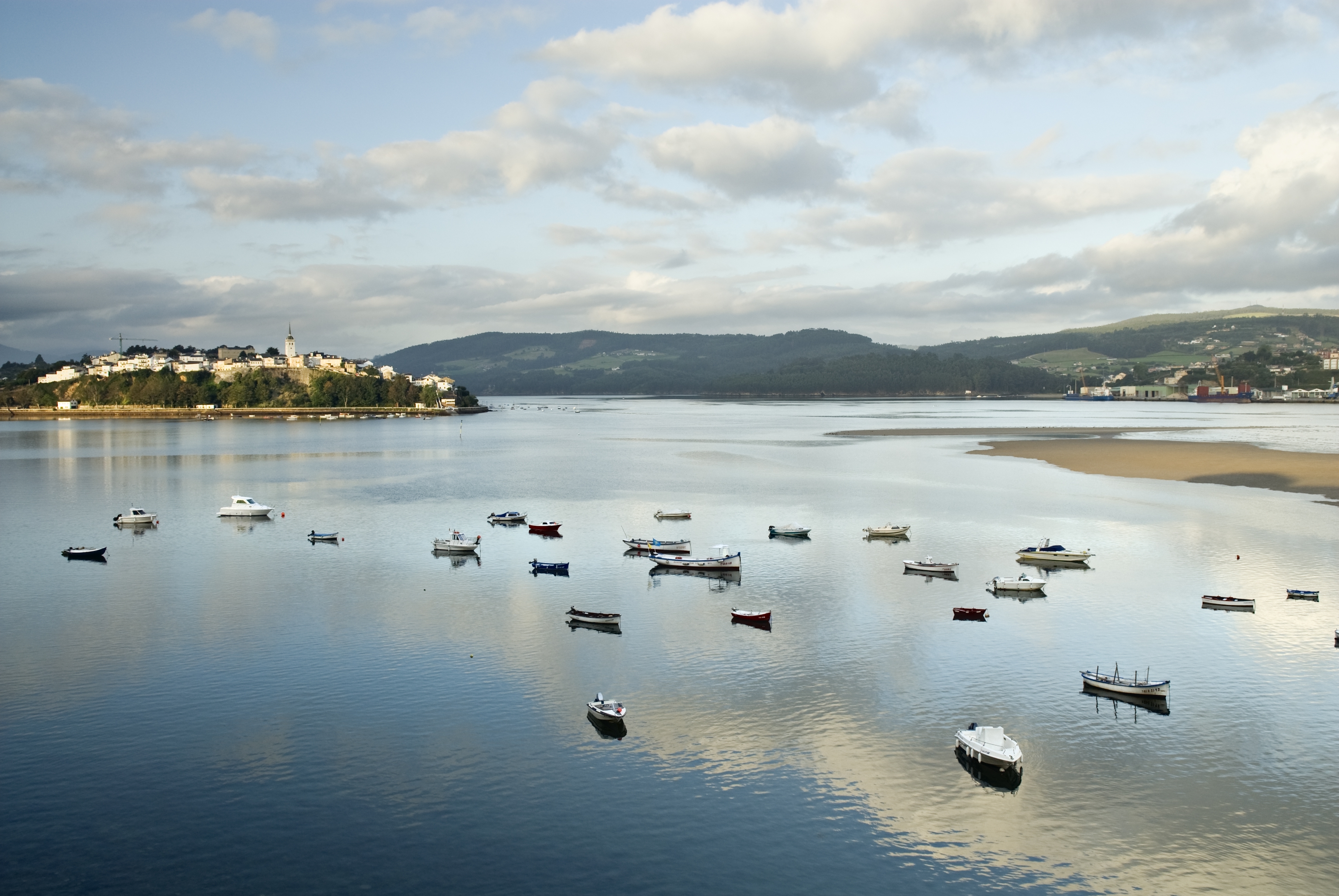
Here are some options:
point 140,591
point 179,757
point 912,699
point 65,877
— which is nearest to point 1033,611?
point 912,699

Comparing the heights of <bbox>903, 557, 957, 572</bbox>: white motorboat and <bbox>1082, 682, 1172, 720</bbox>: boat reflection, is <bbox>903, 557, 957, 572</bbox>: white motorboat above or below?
above

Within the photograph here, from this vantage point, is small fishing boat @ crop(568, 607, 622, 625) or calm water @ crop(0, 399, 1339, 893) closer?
calm water @ crop(0, 399, 1339, 893)

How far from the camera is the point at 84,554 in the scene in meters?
46.8

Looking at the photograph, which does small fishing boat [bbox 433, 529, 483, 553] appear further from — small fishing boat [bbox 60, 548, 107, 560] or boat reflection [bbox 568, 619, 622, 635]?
small fishing boat [bbox 60, 548, 107, 560]

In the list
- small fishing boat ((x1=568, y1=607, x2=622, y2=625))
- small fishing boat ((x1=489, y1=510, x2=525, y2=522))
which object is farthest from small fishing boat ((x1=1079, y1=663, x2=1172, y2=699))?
small fishing boat ((x1=489, y1=510, x2=525, y2=522))

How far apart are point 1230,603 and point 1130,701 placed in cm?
1239

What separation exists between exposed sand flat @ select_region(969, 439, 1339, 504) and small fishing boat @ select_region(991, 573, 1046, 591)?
34.9 metres

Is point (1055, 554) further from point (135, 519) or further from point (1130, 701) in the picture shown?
point (135, 519)

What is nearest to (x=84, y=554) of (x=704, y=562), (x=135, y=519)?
(x=135, y=519)

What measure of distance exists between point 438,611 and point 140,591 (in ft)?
46.4

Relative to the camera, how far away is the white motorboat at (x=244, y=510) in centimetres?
6066

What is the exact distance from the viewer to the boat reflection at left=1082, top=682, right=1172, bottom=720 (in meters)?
25.4

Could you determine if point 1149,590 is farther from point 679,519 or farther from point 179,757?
point 179,757

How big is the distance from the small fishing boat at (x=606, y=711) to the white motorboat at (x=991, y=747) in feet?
27.7
